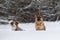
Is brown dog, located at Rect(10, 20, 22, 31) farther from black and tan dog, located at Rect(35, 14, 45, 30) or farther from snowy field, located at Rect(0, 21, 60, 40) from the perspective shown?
black and tan dog, located at Rect(35, 14, 45, 30)

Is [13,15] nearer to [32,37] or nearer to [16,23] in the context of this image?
[16,23]

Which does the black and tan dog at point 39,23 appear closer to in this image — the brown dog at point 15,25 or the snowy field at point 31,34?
the snowy field at point 31,34

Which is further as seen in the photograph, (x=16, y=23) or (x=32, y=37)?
(x=16, y=23)

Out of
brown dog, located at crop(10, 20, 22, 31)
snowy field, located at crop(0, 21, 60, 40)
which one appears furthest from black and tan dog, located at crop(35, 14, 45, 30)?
brown dog, located at crop(10, 20, 22, 31)

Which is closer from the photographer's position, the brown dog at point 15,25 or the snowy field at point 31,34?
the snowy field at point 31,34

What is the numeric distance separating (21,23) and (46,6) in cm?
38

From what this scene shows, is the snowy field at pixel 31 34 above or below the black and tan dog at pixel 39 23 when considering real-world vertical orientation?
below

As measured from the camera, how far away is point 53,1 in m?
2.01

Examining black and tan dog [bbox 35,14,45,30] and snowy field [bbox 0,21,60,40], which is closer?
snowy field [bbox 0,21,60,40]

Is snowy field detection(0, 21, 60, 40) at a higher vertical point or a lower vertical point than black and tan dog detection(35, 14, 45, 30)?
lower

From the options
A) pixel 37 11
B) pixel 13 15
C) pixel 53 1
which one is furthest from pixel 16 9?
pixel 53 1

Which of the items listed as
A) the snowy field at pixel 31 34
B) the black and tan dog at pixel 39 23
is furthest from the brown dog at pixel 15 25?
the black and tan dog at pixel 39 23

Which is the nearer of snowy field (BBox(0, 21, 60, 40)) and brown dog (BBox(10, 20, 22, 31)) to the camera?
snowy field (BBox(0, 21, 60, 40))

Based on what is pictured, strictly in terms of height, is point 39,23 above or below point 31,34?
above
